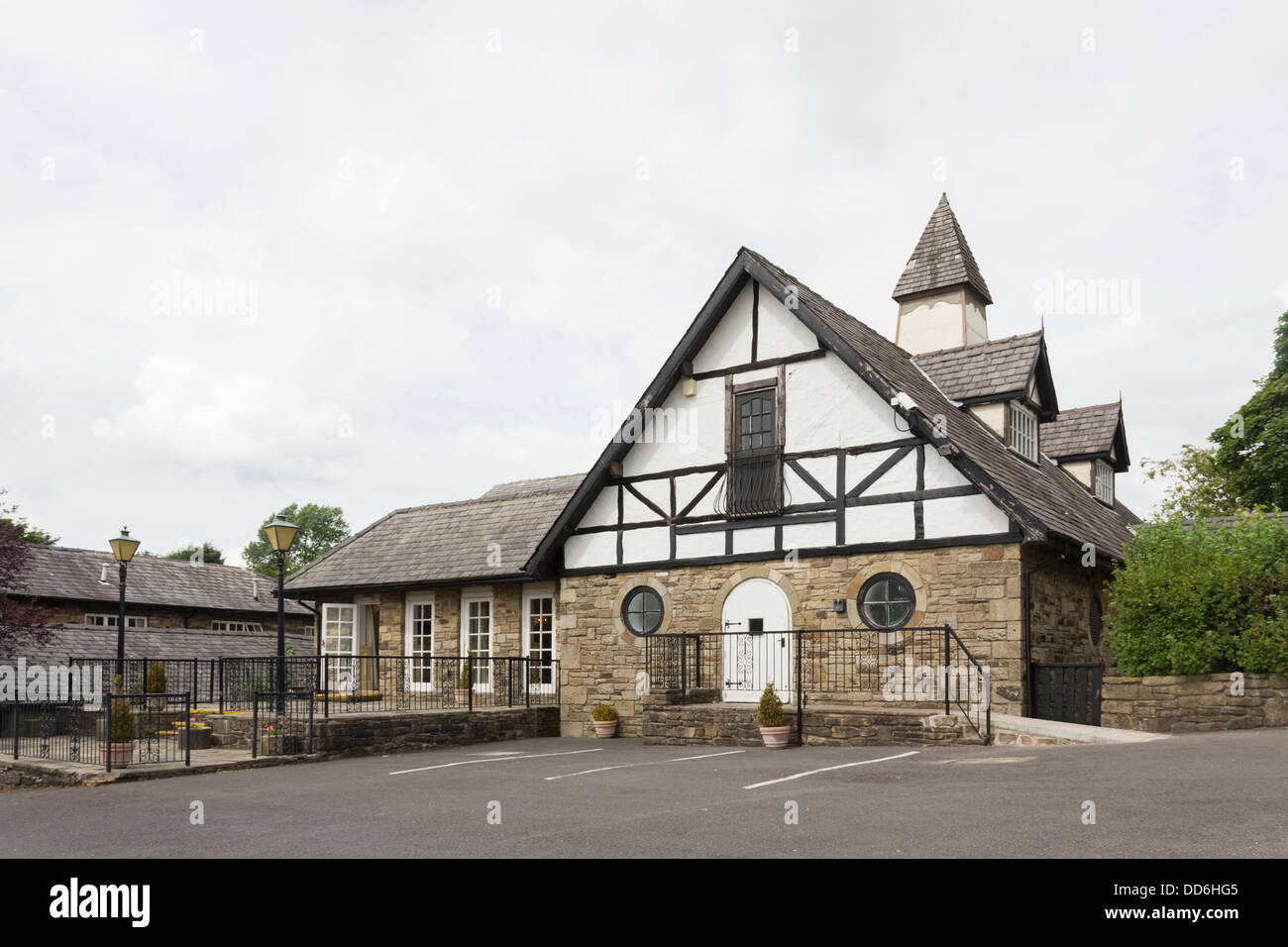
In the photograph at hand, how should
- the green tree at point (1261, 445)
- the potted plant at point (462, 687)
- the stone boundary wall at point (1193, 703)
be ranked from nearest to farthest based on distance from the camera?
the stone boundary wall at point (1193, 703)
the potted plant at point (462, 687)
the green tree at point (1261, 445)

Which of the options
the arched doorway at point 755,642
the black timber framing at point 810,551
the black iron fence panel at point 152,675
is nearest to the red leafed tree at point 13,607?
the black iron fence panel at point 152,675

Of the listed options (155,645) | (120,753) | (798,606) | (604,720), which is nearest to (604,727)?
(604,720)

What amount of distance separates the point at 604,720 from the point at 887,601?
5.77m

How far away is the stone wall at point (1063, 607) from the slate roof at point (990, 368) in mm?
3456

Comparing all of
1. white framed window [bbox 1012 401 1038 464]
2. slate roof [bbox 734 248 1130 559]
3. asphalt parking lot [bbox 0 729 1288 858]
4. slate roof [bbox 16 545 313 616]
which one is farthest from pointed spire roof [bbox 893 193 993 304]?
slate roof [bbox 16 545 313 616]

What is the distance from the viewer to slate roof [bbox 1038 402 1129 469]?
23953 mm

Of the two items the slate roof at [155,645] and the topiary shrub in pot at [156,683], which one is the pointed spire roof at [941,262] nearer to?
the topiary shrub in pot at [156,683]

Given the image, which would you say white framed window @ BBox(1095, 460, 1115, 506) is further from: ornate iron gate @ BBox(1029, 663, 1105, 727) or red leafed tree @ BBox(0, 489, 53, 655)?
red leafed tree @ BBox(0, 489, 53, 655)

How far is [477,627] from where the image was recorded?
76.7 ft

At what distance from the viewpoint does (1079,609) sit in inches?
715

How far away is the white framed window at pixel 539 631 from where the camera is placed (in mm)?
21578

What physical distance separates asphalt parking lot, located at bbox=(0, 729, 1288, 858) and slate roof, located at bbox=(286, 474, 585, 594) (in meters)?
8.98
